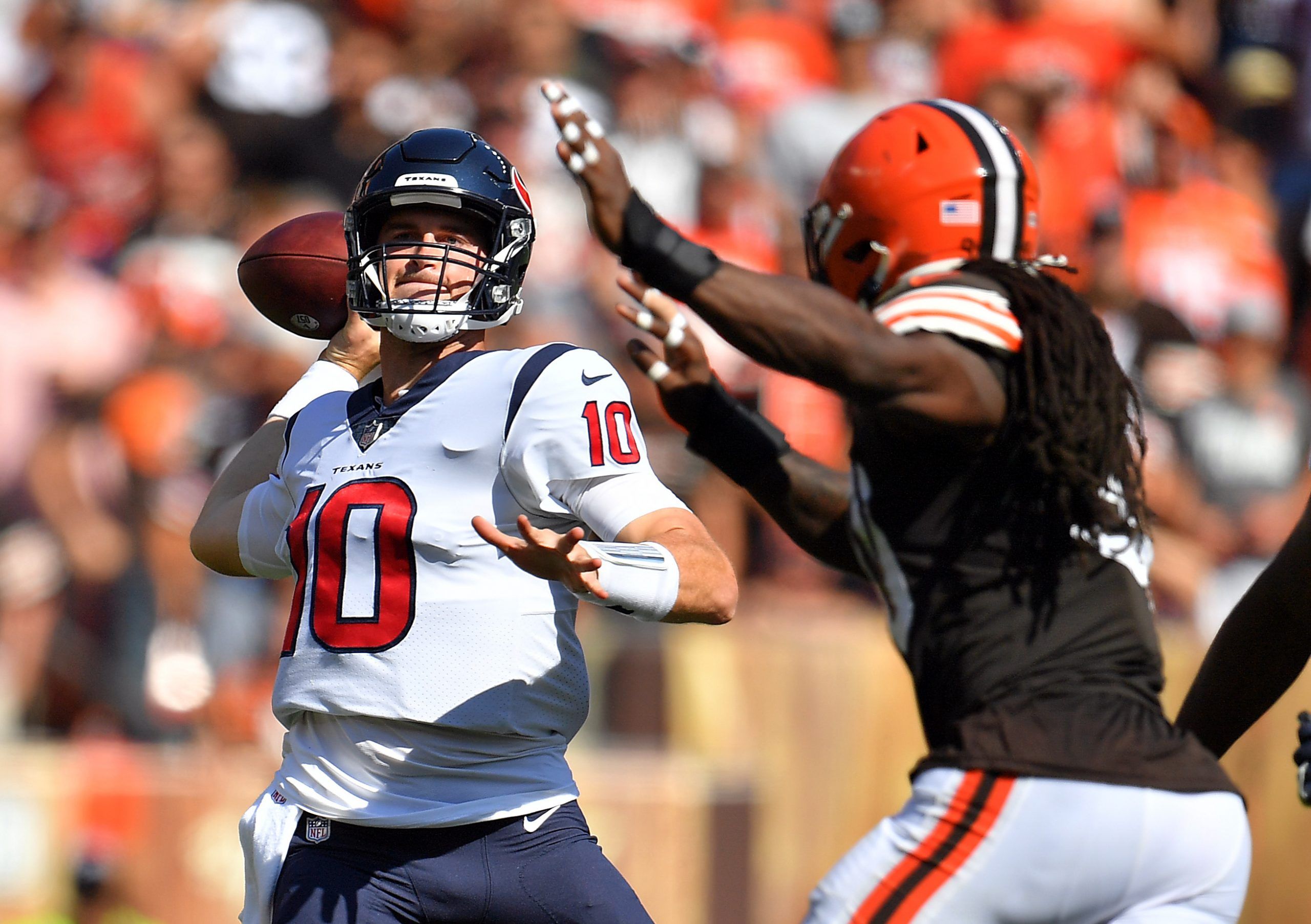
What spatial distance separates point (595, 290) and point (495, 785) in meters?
5.36

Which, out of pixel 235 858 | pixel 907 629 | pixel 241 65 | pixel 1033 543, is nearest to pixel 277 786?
pixel 907 629

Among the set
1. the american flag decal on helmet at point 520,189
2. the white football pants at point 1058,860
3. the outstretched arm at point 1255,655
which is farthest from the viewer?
the american flag decal on helmet at point 520,189

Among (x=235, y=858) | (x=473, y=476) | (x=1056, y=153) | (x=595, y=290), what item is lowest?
(x=235, y=858)

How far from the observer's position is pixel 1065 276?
314 inches

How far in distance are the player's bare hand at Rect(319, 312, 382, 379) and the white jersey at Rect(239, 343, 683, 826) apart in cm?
69

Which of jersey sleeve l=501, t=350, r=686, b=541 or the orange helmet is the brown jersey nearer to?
the orange helmet

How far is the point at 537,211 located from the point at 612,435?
5.49 meters

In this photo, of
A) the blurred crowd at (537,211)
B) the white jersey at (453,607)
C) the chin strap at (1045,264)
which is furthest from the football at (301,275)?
the blurred crowd at (537,211)

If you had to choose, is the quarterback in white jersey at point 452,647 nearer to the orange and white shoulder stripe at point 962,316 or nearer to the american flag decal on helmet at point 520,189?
the american flag decal on helmet at point 520,189

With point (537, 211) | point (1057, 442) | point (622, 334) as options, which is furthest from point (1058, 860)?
point (537, 211)

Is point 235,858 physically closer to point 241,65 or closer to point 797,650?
point 797,650

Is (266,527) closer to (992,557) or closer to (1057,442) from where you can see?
(992,557)

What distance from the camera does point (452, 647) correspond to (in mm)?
3039

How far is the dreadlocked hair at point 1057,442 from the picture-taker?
2699 millimetres
